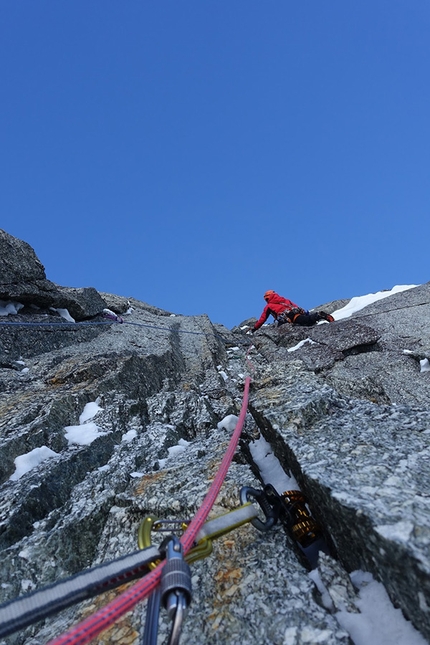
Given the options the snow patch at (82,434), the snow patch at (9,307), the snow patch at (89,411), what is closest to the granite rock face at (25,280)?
the snow patch at (9,307)

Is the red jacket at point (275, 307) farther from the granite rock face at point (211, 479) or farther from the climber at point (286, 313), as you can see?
the granite rock face at point (211, 479)

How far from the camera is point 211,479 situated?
389cm

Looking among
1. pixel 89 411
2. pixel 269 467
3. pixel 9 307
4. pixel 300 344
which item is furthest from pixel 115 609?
pixel 300 344

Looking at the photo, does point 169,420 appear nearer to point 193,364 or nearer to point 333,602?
point 333,602

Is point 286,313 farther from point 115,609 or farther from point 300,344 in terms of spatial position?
point 115,609

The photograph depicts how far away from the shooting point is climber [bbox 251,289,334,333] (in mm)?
15405

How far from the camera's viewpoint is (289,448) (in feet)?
12.2

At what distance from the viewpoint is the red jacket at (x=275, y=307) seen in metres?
17.1

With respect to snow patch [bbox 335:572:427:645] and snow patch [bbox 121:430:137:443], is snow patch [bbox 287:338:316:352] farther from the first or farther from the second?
snow patch [bbox 335:572:427:645]

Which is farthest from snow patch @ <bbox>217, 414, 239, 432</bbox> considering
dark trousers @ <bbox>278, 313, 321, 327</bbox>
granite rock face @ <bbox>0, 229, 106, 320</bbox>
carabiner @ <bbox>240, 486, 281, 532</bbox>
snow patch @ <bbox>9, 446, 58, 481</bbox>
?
dark trousers @ <bbox>278, 313, 321, 327</bbox>

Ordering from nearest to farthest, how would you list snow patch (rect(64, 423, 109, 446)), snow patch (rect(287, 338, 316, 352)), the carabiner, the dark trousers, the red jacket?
the carabiner < snow patch (rect(64, 423, 109, 446)) < snow patch (rect(287, 338, 316, 352)) < the dark trousers < the red jacket

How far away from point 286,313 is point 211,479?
12758 mm

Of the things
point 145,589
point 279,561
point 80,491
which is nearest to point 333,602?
point 279,561

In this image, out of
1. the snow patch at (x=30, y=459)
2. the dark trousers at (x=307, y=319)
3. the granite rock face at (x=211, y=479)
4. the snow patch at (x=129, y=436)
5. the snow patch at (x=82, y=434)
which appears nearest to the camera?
the granite rock face at (x=211, y=479)
